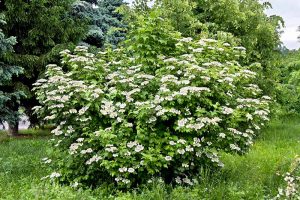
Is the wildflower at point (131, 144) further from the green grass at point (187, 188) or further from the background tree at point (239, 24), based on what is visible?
the background tree at point (239, 24)

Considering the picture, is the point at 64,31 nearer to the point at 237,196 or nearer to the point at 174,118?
the point at 174,118

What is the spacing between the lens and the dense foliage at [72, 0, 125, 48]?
1420 centimetres

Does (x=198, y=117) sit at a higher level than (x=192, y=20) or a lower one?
lower

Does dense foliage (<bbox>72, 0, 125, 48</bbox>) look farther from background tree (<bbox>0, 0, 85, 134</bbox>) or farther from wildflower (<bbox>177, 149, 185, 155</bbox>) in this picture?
wildflower (<bbox>177, 149, 185, 155</bbox>)

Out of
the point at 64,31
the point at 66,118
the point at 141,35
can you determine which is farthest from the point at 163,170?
the point at 64,31

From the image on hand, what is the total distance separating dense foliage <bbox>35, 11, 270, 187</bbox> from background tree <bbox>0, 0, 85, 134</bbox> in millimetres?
5726

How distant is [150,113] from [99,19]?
448 inches

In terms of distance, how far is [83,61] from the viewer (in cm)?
666

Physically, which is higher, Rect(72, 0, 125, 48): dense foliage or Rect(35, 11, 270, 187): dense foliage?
Rect(72, 0, 125, 48): dense foliage

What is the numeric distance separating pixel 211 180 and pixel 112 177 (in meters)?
1.42

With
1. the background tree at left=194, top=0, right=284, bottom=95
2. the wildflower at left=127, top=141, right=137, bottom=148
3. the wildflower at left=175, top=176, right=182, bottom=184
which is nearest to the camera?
the wildflower at left=127, top=141, right=137, bottom=148

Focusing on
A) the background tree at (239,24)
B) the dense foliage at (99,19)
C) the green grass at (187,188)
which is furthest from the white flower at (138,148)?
the dense foliage at (99,19)

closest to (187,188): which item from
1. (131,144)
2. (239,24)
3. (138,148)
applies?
(138,148)

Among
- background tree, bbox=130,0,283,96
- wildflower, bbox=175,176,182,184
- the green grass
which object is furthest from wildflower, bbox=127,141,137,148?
background tree, bbox=130,0,283,96
